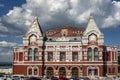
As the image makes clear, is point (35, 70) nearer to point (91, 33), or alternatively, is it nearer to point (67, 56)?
point (67, 56)

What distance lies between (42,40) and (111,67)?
2208 cm

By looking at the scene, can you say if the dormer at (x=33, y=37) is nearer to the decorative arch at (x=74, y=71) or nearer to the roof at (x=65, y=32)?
the roof at (x=65, y=32)

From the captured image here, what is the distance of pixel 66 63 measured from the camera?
105688 mm

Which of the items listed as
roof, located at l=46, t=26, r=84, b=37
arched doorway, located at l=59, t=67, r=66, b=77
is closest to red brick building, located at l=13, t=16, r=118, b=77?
arched doorway, located at l=59, t=67, r=66, b=77

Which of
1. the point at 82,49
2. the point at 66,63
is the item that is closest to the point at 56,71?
the point at 66,63

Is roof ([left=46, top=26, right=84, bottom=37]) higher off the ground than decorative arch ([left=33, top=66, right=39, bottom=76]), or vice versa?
roof ([left=46, top=26, right=84, bottom=37])

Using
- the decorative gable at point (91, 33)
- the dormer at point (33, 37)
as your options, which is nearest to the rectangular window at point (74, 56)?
the decorative gable at point (91, 33)

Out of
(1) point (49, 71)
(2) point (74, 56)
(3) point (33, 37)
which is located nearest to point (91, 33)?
(2) point (74, 56)

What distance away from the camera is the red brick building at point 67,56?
104 metres

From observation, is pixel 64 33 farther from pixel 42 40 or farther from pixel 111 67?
pixel 111 67

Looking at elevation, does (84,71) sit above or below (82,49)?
below

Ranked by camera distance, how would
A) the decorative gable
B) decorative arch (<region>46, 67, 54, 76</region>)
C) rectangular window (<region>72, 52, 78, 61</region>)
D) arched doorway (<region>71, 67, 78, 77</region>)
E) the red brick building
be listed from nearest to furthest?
1. the decorative gable
2. the red brick building
3. rectangular window (<region>72, 52, 78, 61</region>)
4. arched doorway (<region>71, 67, 78, 77</region>)
5. decorative arch (<region>46, 67, 54, 76</region>)

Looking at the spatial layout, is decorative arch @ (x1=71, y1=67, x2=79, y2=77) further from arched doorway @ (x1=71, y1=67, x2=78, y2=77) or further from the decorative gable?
the decorative gable

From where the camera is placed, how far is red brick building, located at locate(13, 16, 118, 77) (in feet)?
340
